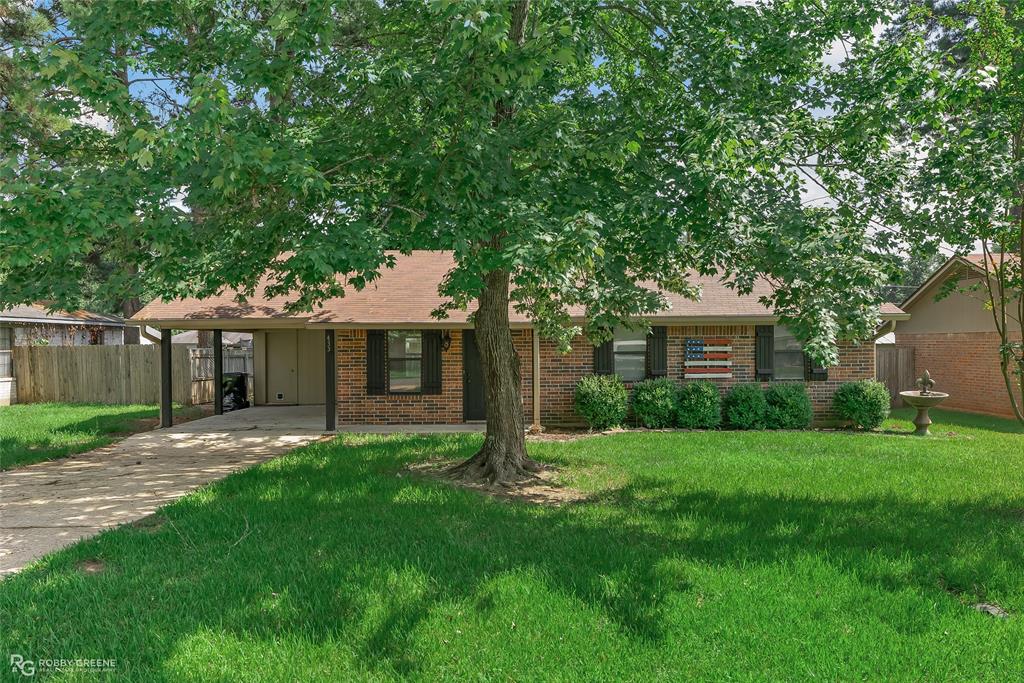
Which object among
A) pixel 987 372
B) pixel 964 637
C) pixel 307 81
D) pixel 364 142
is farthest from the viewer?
pixel 987 372

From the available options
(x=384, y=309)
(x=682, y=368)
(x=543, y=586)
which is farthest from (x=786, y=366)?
(x=543, y=586)

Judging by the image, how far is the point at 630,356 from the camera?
1416cm

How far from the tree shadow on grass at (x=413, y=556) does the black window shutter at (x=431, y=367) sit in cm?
590

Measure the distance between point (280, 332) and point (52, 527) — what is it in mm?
11905

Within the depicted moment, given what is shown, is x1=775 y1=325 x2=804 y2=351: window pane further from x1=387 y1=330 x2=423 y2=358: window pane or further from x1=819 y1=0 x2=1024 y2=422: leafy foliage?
x1=387 y1=330 x2=423 y2=358: window pane

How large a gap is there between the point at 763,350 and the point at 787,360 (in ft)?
2.36

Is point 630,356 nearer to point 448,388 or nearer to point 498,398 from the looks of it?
point 448,388

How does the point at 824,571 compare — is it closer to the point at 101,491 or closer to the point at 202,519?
the point at 202,519

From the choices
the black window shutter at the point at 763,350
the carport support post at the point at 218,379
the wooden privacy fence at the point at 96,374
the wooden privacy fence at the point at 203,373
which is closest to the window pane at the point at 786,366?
the black window shutter at the point at 763,350

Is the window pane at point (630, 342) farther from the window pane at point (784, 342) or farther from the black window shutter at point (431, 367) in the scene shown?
the black window shutter at point (431, 367)

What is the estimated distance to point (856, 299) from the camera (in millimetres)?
5910

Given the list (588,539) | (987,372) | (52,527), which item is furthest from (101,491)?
(987,372)
